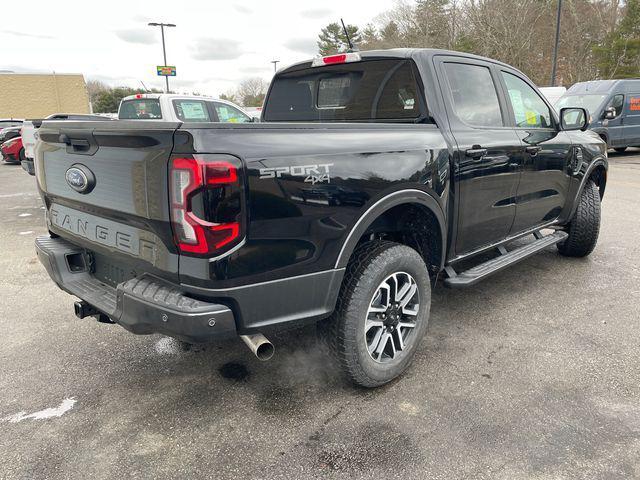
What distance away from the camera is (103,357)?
313 cm

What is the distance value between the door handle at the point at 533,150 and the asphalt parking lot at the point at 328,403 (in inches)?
48.6

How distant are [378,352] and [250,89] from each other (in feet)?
234

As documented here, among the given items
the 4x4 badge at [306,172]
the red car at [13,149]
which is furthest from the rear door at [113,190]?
the red car at [13,149]

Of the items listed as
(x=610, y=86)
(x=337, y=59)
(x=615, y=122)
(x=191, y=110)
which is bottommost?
(x=615, y=122)

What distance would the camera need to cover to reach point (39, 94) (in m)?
45.7

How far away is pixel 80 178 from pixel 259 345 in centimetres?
126

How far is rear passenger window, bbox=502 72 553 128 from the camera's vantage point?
3764mm

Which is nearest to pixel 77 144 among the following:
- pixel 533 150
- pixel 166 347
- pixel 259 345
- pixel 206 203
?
pixel 206 203

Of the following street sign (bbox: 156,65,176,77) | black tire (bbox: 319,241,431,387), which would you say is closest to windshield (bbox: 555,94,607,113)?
black tire (bbox: 319,241,431,387)

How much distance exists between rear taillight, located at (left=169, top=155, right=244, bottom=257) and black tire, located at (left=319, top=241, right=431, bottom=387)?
782 mm

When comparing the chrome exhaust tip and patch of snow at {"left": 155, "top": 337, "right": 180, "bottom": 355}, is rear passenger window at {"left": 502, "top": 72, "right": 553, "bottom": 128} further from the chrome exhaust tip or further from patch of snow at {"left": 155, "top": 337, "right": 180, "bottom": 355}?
patch of snow at {"left": 155, "top": 337, "right": 180, "bottom": 355}

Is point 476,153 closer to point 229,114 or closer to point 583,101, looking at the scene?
point 229,114

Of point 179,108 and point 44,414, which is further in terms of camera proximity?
point 179,108

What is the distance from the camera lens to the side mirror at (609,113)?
13102mm
